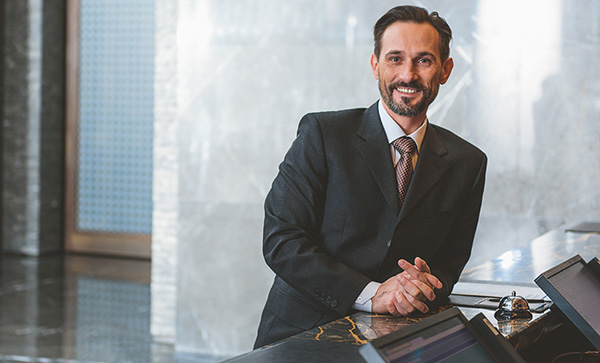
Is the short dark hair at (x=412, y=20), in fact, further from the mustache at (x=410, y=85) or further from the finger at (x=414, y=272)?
the finger at (x=414, y=272)

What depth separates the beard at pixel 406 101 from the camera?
2037 millimetres

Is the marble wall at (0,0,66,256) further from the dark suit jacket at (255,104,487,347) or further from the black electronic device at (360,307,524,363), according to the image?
the black electronic device at (360,307,524,363)

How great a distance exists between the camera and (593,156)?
169 inches

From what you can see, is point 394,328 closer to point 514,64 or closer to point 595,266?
point 595,266

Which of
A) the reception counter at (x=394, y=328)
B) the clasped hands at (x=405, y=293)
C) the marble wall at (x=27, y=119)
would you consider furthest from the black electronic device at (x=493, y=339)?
the marble wall at (x=27, y=119)

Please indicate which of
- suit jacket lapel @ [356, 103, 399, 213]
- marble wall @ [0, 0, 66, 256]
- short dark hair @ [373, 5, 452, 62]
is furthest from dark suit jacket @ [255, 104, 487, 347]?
marble wall @ [0, 0, 66, 256]

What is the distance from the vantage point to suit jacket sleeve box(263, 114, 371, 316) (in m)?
2.01

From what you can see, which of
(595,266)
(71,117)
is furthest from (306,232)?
(71,117)

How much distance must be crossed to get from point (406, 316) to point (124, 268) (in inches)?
246

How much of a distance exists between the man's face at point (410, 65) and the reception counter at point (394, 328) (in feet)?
1.79

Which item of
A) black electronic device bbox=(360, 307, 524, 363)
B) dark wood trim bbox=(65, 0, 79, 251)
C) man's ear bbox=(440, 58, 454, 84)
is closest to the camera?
black electronic device bbox=(360, 307, 524, 363)

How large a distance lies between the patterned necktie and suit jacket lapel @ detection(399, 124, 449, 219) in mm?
35

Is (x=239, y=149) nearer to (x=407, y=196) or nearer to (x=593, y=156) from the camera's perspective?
(x=593, y=156)

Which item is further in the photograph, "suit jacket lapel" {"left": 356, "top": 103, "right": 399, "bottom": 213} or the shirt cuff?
"suit jacket lapel" {"left": 356, "top": 103, "right": 399, "bottom": 213}
